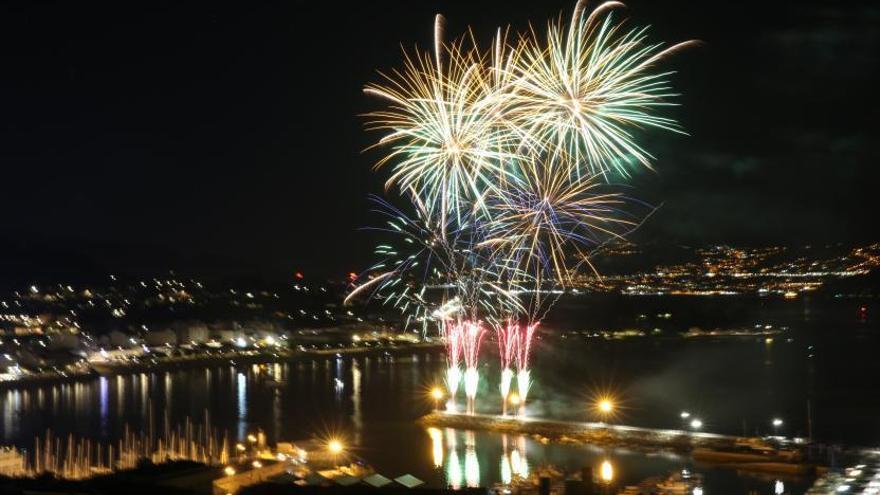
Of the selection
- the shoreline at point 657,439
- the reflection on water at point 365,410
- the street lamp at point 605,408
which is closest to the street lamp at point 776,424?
the reflection on water at point 365,410

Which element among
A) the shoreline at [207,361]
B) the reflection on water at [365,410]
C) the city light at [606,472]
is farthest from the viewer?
the shoreline at [207,361]

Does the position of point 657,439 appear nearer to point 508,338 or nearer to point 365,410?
point 508,338

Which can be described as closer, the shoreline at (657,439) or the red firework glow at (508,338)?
the shoreline at (657,439)

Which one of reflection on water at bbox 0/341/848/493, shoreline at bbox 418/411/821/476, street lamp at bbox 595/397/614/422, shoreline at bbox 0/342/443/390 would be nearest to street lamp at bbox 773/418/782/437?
reflection on water at bbox 0/341/848/493

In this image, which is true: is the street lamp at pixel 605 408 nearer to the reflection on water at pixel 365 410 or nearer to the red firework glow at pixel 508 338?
the reflection on water at pixel 365 410

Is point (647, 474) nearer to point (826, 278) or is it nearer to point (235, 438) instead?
point (235, 438)

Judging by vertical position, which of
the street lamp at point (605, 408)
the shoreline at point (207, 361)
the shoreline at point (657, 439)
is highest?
the shoreline at point (207, 361)

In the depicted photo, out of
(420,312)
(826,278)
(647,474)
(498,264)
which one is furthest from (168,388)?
(826,278)

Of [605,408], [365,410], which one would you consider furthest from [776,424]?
[365,410]
